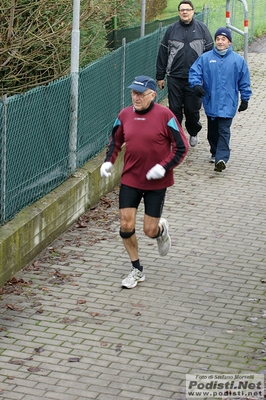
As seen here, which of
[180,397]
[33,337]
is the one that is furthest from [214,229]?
[180,397]

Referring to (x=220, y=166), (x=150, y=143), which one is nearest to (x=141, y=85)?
(x=150, y=143)

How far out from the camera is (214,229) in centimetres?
1038

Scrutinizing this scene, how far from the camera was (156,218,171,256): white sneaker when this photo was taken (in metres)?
8.87

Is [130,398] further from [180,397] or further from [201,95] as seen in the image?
[201,95]

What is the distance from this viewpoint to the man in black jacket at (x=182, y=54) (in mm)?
12961

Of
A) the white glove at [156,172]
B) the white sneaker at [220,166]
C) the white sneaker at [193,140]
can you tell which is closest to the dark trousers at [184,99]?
the white sneaker at [193,140]

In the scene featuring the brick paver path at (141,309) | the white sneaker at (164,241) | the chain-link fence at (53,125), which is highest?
the chain-link fence at (53,125)

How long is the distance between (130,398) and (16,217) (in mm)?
3002

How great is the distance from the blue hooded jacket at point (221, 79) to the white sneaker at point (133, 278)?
415 cm

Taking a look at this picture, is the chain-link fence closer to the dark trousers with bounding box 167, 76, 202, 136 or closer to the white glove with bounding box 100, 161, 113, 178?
the dark trousers with bounding box 167, 76, 202, 136

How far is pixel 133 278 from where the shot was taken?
863 cm

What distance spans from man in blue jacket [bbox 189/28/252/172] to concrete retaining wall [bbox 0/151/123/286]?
5.37 ft

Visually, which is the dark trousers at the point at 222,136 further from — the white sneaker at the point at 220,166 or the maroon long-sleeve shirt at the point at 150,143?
the maroon long-sleeve shirt at the point at 150,143

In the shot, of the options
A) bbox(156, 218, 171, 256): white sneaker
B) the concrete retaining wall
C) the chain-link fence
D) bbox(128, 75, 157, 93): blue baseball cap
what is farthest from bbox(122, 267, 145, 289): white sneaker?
bbox(128, 75, 157, 93): blue baseball cap
